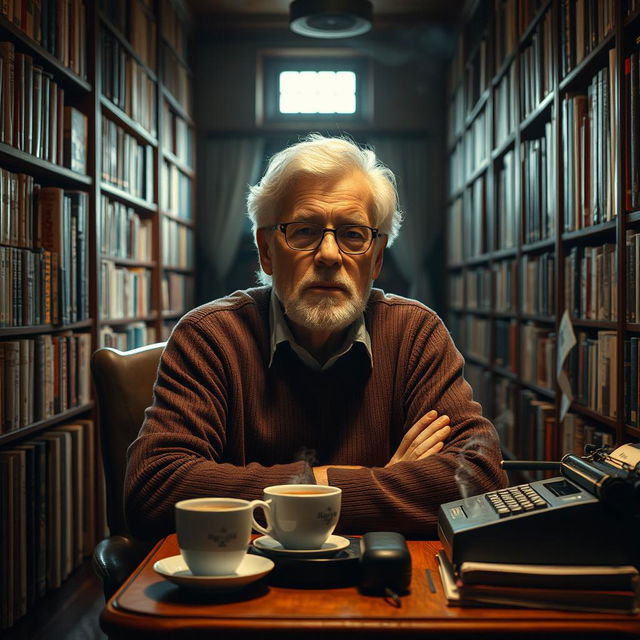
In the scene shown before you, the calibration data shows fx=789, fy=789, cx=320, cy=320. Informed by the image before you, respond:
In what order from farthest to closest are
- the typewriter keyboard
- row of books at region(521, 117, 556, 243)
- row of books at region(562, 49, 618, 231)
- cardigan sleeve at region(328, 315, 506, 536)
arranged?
1. row of books at region(521, 117, 556, 243)
2. row of books at region(562, 49, 618, 231)
3. cardigan sleeve at region(328, 315, 506, 536)
4. the typewriter keyboard

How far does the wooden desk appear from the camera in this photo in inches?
32.6

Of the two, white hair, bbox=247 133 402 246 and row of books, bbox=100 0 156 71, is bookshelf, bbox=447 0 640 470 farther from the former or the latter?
row of books, bbox=100 0 156 71

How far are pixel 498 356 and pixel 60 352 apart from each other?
8.16 ft

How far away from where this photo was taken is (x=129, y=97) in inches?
159

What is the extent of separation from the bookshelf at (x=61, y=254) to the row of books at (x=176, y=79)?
52cm

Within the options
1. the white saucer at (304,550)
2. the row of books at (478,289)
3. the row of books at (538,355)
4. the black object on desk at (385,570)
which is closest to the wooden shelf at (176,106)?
the row of books at (478,289)

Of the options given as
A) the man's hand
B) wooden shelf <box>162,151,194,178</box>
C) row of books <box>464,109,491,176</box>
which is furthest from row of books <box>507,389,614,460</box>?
wooden shelf <box>162,151,194,178</box>

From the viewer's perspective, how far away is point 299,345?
1.77 m

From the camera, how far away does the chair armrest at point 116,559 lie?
4.54 ft

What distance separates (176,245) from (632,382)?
3.93m

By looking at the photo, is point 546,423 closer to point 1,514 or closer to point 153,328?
point 1,514

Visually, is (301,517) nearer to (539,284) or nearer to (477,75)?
(539,284)

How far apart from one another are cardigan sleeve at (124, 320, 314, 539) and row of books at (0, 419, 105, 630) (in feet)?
3.95

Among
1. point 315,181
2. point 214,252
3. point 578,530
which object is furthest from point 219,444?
point 214,252
